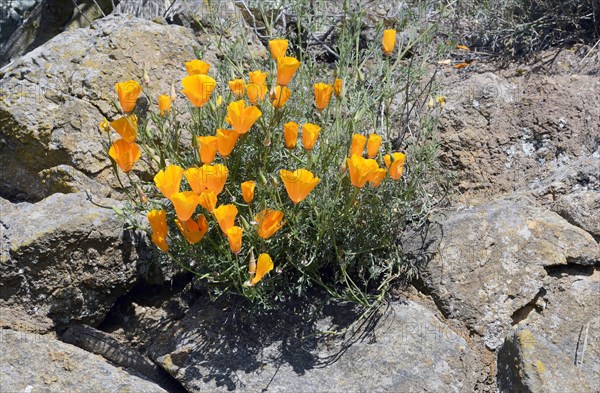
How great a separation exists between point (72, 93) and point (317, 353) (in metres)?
1.80

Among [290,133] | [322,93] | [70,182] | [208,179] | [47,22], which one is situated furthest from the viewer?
[47,22]

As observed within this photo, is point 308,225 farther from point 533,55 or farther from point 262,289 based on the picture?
point 533,55

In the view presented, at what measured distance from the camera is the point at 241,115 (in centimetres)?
268

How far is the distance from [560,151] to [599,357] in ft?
3.70

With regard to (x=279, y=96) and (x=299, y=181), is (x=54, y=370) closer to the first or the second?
(x=299, y=181)

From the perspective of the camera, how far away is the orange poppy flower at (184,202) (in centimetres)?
250

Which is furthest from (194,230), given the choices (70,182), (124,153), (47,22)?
(47,22)

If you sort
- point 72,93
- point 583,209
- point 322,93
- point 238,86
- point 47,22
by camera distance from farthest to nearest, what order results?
point 47,22 → point 72,93 → point 583,209 → point 238,86 → point 322,93

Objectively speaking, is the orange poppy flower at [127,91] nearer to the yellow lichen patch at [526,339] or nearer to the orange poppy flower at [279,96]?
the orange poppy flower at [279,96]

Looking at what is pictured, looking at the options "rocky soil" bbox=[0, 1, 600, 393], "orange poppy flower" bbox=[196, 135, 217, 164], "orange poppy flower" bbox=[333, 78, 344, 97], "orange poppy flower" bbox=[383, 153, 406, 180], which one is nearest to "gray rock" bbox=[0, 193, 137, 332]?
"rocky soil" bbox=[0, 1, 600, 393]

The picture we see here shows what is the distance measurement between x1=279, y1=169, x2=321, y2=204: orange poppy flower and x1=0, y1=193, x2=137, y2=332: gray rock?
979 millimetres

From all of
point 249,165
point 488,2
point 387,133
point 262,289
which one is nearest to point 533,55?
point 488,2

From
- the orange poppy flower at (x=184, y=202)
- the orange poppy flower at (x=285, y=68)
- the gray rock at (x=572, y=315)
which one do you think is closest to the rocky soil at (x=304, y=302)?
the gray rock at (x=572, y=315)

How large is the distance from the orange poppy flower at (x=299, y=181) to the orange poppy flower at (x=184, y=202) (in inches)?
12.4
